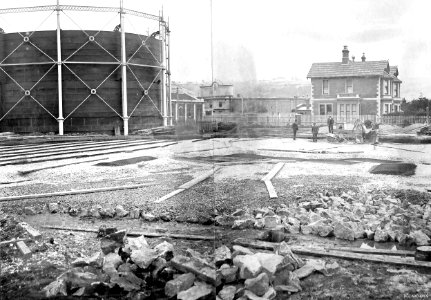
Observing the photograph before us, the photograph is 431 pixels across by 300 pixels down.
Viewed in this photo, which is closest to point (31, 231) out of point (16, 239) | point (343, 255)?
point (16, 239)

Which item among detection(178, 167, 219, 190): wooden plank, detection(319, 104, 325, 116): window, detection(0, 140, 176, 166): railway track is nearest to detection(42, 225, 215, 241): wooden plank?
detection(178, 167, 219, 190): wooden plank

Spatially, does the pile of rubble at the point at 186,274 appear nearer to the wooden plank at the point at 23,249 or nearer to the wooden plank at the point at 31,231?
the wooden plank at the point at 23,249

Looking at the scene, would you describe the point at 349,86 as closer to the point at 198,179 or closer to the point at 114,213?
the point at 198,179

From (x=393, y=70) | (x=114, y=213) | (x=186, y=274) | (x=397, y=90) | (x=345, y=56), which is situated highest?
(x=345, y=56)

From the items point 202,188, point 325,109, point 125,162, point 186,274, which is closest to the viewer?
point 186,274

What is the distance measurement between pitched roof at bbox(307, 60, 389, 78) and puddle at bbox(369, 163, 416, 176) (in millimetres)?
710

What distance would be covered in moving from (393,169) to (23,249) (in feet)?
9.24

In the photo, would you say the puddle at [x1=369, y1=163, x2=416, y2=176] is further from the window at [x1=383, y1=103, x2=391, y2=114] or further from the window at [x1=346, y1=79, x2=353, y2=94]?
the window at [x1=346, y1=79, x2=353, y2=94]

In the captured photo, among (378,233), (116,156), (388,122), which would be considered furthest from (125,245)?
(388,122)

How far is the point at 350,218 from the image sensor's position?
10.6ft

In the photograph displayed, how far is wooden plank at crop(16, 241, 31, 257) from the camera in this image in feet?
10.1

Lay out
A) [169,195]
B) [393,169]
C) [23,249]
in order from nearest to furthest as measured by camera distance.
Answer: [23,249] → [393,169] → [169,195]

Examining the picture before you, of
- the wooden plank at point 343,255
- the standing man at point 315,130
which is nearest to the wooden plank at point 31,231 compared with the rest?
the wooden plank at point 343,255

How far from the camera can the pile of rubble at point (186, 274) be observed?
2693mm
